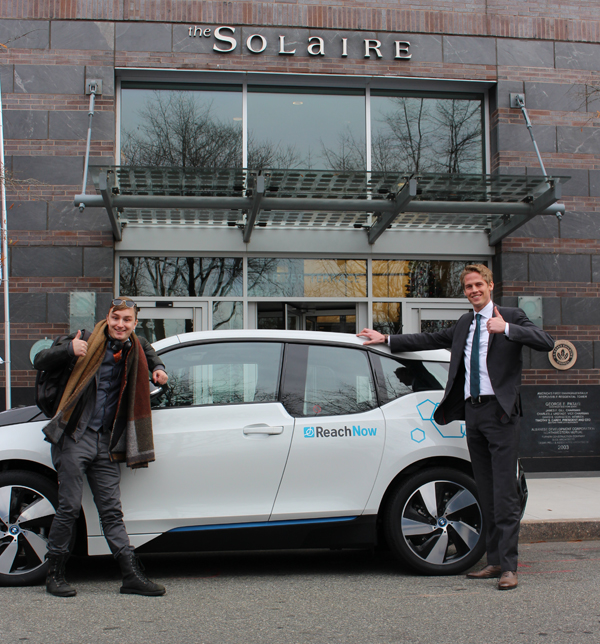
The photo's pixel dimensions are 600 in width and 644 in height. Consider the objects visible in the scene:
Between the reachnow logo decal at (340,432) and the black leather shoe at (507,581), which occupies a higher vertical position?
the reachnow logo decal at (340,432)

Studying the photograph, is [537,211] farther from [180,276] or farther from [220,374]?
[220,374]

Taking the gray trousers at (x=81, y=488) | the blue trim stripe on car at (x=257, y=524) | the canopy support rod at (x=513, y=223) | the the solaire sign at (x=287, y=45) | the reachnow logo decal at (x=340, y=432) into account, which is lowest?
the blue trim stripe on car at (x=257, y=524)

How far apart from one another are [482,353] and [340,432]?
1134 millimetres

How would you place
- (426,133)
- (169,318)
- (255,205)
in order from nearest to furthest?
(255,205) → (169,318) → (426,133)

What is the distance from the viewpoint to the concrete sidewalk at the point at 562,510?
602cm

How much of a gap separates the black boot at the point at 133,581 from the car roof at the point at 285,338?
1.37 meters

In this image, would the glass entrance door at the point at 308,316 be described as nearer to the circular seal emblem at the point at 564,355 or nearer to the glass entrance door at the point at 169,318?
the glass entrance door at the point at 169,318

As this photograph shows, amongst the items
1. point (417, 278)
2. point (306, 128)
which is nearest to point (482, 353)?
point (417, 278)

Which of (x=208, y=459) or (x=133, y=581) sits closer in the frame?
(x=133, y=581)

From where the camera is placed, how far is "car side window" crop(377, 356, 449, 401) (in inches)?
188

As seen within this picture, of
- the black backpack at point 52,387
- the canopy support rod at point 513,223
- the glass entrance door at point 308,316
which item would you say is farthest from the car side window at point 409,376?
the canopy support rod at point 513,223

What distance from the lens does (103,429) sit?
14.3 ft

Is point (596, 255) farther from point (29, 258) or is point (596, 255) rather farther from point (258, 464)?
point (29, 258)

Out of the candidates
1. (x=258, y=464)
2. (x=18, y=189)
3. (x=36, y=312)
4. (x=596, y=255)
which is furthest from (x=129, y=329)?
(x=596, y=255)
